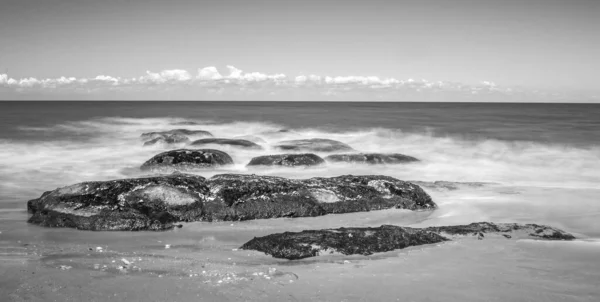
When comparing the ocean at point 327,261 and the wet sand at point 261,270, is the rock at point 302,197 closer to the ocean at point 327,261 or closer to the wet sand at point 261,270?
the ocean at point 327,261

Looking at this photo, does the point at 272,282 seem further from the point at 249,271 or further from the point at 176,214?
the point at 176,214

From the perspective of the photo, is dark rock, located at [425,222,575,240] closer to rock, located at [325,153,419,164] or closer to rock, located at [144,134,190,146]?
rock, located at [325,153,419,164]

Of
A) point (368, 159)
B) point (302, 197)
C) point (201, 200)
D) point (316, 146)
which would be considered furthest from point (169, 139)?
point (302, 197)

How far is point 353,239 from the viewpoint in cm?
556

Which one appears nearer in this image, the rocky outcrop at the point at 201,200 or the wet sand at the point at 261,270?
the wet sand at the point at 261,270

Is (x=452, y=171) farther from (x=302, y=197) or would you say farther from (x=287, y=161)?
(x=302, y=197)

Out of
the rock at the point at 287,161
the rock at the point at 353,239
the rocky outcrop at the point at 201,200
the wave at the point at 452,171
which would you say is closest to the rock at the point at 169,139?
the wave at the point at 452,171

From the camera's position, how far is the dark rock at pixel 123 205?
6.71 metres

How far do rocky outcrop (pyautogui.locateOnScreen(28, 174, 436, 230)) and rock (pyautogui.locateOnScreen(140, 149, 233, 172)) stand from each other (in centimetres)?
503

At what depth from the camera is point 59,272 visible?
470 cm

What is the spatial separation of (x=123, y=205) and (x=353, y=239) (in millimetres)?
3660

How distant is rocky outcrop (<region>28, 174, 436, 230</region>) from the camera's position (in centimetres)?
684

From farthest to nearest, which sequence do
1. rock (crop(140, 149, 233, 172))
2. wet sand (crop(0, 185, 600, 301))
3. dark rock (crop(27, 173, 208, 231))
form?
rock (crop(140, 149, 233, 172))
dark rock (crop(27, 173, 208, 231))
wet sand (crop(0, 185, 600, 301))

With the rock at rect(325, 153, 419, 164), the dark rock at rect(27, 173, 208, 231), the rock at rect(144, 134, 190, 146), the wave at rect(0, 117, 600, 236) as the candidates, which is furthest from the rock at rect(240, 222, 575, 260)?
the rock at rect(144, 134, 190, 146)
